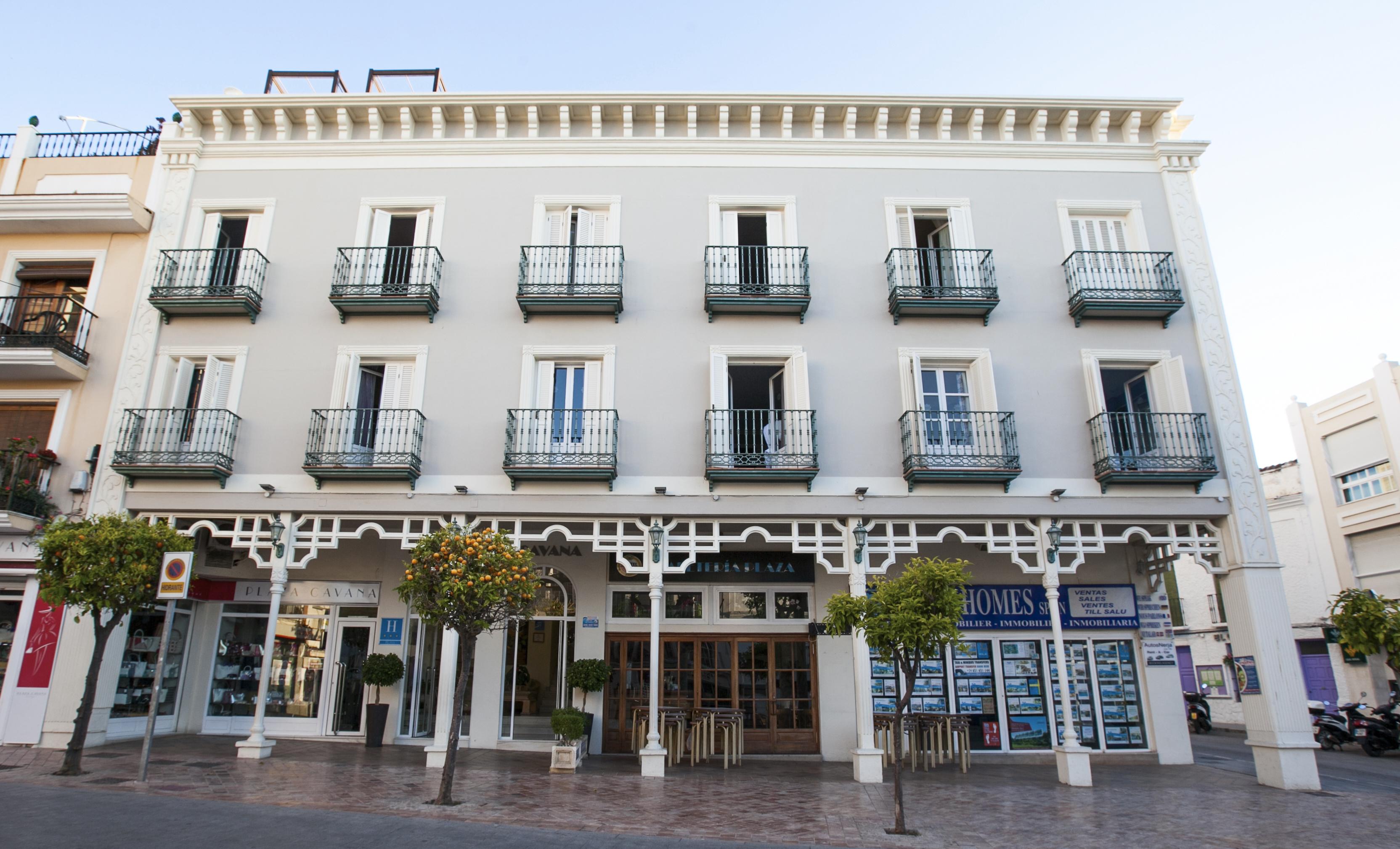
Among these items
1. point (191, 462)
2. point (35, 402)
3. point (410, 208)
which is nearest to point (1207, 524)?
point (410, 208)

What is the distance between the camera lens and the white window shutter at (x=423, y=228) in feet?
47.4

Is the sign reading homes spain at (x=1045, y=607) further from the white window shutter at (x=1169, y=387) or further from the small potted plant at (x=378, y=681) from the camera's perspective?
the small potted plant at (x=378, y=681)

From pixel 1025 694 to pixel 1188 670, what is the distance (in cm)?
Answer: 2107

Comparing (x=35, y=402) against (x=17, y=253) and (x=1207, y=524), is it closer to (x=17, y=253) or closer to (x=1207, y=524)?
(x=17, y=253)

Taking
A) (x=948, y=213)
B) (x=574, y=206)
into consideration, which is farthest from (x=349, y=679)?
(x=948, y=213)

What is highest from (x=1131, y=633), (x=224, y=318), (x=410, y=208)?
(x=410, y=208)

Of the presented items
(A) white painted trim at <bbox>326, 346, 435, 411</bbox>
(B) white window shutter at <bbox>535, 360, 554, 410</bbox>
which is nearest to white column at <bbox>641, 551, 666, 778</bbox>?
(B) white window shutter at <bbox>535, 360, 554, 410</bbox>

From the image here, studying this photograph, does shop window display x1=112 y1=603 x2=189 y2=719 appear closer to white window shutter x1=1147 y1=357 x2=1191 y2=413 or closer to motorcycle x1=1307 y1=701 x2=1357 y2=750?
white window shutter x1=1147 y1=357 x2=1191 y2=413

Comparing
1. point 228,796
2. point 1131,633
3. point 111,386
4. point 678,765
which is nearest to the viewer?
point 228,796

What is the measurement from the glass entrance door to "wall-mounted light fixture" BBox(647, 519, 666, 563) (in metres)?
6.25

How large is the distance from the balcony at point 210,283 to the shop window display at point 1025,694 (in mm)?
14883

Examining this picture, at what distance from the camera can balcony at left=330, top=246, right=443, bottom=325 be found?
13.5 metres

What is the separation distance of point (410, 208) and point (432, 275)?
1.78m

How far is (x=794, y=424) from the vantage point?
514 inches
